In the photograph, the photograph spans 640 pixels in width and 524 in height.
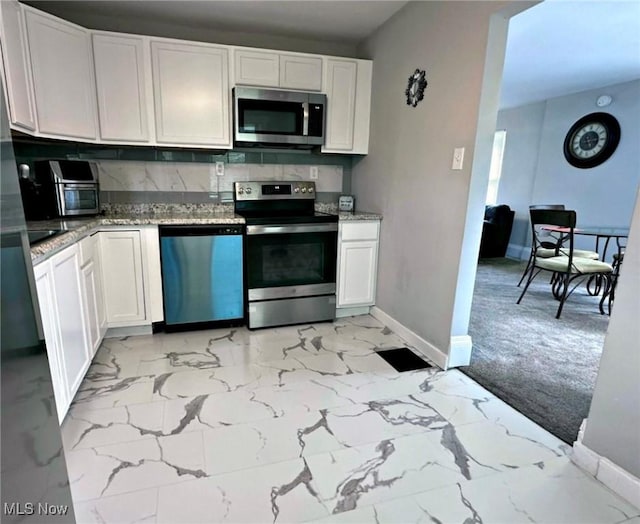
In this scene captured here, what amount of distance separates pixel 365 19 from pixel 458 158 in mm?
1468

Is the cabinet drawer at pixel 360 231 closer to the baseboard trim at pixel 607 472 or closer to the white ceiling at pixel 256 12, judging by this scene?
the white ceiling at pixel 256 12

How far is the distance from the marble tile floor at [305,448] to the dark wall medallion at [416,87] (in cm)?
183

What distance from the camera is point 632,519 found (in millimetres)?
1350

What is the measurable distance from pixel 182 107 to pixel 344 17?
1.39 meters

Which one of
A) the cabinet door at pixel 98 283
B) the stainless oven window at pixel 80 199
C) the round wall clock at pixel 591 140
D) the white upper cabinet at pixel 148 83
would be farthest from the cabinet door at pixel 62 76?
the round wall clock at pixel 591 140

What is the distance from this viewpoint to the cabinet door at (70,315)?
5.62 feet

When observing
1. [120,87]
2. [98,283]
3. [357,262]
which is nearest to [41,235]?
[98,283]

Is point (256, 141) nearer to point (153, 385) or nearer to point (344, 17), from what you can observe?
point (344, 17)

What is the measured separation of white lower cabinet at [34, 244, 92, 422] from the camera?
5.07 ft

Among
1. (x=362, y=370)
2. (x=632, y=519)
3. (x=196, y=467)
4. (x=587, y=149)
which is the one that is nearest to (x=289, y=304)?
(x=362, y=370)

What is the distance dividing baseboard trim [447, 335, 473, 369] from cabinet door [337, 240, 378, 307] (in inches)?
39.7

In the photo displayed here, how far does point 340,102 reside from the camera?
10.3 ft

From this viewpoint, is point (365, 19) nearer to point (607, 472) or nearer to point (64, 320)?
point (64, 320)

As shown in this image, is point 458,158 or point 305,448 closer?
point 305,448
